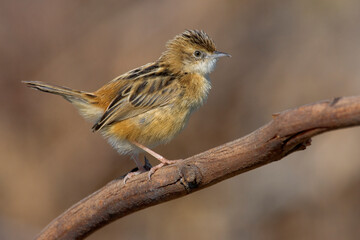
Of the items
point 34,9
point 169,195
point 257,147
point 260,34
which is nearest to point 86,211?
point 169,195

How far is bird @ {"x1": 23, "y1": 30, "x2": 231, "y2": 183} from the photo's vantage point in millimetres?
6004

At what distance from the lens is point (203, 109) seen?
37.2ft

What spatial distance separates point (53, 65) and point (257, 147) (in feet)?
30.5

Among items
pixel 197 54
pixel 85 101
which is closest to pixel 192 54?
pixel 197 54

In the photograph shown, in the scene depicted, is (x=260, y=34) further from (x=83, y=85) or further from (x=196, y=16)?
(x=83, y=85)

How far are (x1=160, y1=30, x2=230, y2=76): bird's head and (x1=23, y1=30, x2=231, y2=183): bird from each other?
0.04 ft

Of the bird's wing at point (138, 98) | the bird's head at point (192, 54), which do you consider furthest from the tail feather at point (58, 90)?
the bird's head at point (192, 54)

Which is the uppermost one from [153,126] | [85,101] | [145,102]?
[85,101]

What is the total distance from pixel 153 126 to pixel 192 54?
1121mm

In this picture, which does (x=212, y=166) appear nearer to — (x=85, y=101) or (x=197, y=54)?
(x=85, y=101)

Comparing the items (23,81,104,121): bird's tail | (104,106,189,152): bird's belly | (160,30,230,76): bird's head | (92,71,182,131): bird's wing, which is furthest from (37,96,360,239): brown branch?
(160,30,230,76): bird's head

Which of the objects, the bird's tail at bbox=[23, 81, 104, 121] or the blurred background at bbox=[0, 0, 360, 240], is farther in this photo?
the blurred background at bbox=[0, 0, 360, 240]

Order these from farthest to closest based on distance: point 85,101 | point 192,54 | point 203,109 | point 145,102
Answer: point 203,109 → point 192,54 → point 85,101 → point 145,102

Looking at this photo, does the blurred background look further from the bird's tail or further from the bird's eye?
the bird's tail
